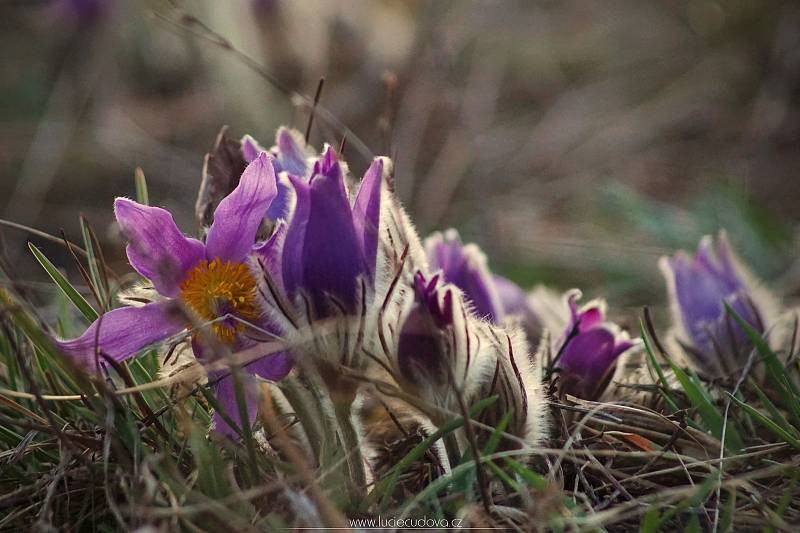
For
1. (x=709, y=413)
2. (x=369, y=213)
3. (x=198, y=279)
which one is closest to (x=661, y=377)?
(x=709, y=413)

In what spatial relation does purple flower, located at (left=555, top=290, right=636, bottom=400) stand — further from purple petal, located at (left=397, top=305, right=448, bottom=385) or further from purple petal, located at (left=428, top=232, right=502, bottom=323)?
purple petal, located at (left=397, top=305, right=448, bottom=385)

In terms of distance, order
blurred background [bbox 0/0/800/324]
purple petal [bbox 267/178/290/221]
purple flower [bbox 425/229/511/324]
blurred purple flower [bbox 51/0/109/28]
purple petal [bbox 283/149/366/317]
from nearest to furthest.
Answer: purple petal [bbox 283/149/366/317] < purple petal [bbox 267/178/290/221] < purple flower [bbox 425/229/511/324] < blurred background [bbox 0/0/800/324] < blurred purple flower [bbox 51/0/109/28]

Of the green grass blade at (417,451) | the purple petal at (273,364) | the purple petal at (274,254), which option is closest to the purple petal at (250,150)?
the purple petal at (274,254)

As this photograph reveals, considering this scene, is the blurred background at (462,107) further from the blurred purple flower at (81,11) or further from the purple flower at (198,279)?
the purple flower at (198,279)

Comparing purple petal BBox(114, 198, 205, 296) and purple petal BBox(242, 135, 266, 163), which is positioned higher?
purple petal BBox(242, 135, 266, 163)

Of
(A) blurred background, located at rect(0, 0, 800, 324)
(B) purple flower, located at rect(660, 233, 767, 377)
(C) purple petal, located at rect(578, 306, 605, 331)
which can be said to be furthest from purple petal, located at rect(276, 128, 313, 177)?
(A) blurred background, located at rect(0, 0, 800, 324)

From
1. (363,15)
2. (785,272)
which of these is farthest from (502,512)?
(363,15)

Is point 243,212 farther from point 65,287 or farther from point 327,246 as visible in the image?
point 65,287

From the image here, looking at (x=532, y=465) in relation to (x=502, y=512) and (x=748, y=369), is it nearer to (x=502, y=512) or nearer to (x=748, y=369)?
(x=502, y=512)
